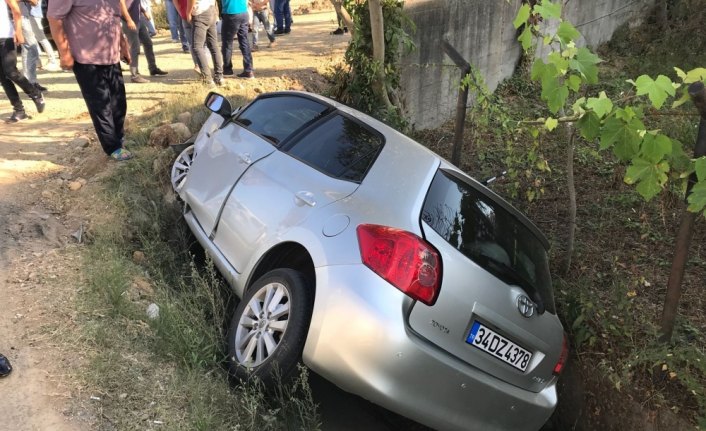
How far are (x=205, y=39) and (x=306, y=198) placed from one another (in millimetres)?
4932

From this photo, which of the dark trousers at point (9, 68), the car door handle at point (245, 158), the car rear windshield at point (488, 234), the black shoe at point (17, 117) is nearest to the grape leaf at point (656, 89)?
the car rear windshield at point (488, 234)

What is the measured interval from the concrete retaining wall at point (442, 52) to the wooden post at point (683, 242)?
3465 millimetres

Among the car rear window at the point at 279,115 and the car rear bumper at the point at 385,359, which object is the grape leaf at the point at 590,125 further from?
the car rear window at the point at 279,115

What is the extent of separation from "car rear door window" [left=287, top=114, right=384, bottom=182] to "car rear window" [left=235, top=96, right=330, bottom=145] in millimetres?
219

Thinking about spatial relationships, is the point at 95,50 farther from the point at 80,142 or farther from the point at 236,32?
the point at 236,32

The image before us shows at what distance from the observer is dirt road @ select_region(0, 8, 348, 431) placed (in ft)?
8.50

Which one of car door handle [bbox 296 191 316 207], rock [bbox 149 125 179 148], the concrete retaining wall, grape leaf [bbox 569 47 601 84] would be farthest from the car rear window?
the concrete retaining wall

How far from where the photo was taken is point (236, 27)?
738cm

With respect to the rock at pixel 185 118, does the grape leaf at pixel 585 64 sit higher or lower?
higher

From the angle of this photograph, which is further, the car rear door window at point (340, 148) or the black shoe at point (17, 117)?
the black shoe at point (17, 117)

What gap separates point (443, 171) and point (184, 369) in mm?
1881

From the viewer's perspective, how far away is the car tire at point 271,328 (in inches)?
107

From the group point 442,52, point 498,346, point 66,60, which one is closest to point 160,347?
point 498,346

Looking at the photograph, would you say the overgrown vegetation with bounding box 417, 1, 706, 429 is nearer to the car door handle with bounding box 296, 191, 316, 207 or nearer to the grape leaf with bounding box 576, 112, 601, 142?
the grape leaf with bounding box 576, 112, 601, 142
